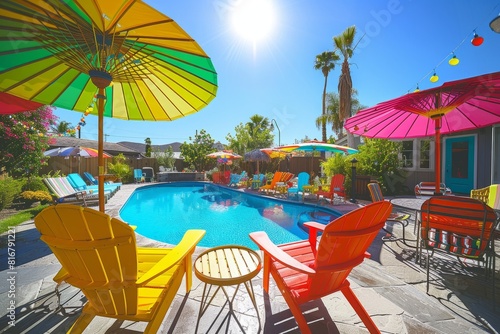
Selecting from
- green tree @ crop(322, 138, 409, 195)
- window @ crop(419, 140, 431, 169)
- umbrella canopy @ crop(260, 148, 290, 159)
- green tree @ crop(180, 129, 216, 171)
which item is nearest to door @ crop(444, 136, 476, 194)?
window @ crop(419, 140, 431, 169)

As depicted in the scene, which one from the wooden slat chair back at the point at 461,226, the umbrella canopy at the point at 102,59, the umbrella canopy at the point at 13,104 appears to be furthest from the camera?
the umbrella canopy at the point at 13,104

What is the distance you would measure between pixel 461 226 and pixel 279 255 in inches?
94.5

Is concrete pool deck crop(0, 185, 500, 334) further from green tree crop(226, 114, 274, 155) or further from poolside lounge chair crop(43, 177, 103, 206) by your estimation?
green tree crop(226, 114, 274, 155)

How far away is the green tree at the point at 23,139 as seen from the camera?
6695mm

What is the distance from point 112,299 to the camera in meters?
1.47

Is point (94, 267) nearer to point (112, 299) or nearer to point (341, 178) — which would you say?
Result: point (112, 299)

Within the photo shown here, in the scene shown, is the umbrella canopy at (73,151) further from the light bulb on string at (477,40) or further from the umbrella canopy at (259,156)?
the light bulb on string at (477,40)

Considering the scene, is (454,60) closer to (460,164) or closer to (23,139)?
(460,164)

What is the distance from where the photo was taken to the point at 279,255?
1852 millimetres

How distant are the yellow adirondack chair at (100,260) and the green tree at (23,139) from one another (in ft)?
26.3

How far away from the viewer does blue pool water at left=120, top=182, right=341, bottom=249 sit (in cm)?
571

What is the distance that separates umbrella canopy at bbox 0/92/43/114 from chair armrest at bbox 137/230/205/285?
9.31 feet

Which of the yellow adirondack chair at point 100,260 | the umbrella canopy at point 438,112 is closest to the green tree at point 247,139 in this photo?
the umbrella canopy at point 438,112

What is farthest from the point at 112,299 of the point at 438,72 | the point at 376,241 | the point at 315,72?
the point at 315,72
